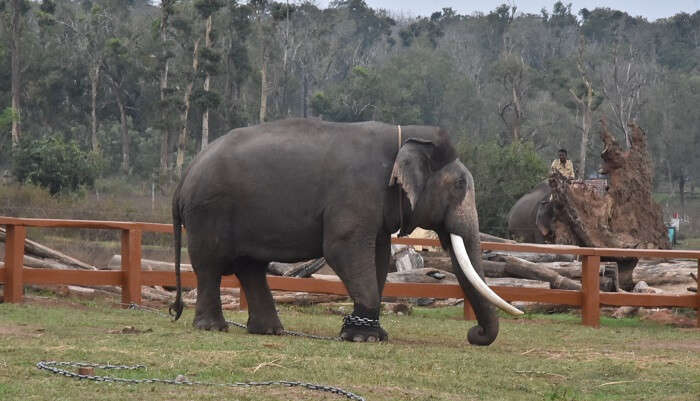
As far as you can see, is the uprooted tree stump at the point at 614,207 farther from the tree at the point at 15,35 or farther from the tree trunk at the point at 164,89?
the tree at the point at 15,35

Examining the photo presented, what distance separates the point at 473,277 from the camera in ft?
32.4

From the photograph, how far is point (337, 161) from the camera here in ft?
33.3

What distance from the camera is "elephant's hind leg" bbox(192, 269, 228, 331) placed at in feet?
34.8

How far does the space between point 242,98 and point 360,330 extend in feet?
186

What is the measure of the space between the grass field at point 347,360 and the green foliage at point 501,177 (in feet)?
68.2

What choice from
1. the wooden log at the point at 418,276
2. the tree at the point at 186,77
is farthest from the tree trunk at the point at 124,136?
the wooden log at the point at 418,276

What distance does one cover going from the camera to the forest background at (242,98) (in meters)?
39.8

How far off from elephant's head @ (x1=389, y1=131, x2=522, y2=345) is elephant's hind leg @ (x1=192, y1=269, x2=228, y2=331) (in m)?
1.77

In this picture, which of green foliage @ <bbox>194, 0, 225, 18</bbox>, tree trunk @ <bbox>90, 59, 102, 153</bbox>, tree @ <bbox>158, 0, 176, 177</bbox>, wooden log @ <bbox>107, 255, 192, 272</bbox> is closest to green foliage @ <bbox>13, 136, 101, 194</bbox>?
green foliage @ <bbox>194, 0, 225, 18</bbox>

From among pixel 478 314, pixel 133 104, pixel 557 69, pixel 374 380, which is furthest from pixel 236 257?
pixel 557 69

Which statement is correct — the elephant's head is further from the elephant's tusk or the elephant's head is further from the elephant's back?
the elephant's back

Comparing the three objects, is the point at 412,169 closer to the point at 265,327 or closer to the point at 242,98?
the point at 265,327

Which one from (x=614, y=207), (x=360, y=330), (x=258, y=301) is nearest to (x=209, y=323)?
(x=258, y=301)

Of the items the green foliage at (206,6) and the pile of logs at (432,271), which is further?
the green foliage at (206,6)
